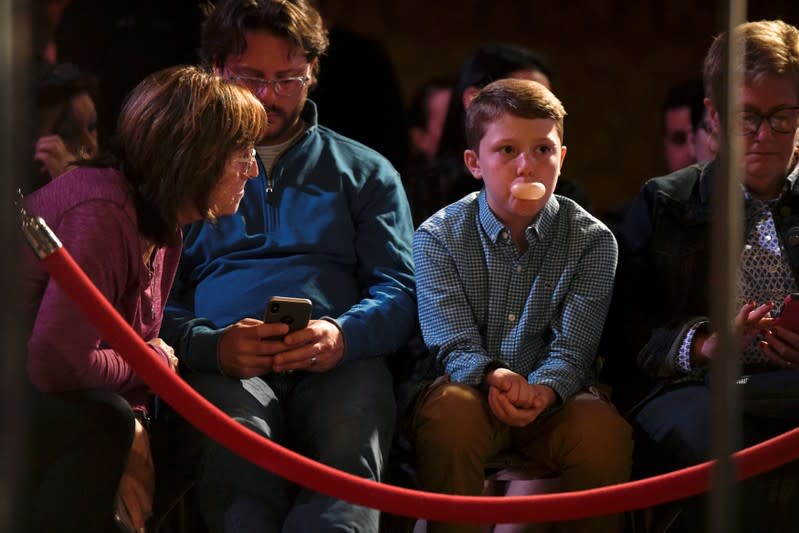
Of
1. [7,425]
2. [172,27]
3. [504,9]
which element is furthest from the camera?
[504,9]

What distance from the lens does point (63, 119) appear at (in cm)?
330

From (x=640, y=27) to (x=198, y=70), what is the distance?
4593mm

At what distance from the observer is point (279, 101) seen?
2941mm

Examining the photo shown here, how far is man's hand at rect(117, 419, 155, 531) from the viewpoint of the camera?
236 cm

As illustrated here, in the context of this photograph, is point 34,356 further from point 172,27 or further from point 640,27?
point 640,27

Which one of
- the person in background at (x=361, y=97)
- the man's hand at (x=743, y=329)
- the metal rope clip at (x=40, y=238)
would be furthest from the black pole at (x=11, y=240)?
the person in background at (x=361, y=97)

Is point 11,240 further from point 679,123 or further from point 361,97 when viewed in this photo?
point 679,123

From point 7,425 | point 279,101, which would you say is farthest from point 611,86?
point 7,425

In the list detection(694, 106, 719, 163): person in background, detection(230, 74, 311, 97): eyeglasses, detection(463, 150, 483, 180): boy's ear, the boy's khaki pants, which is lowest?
the boy's khaki pants

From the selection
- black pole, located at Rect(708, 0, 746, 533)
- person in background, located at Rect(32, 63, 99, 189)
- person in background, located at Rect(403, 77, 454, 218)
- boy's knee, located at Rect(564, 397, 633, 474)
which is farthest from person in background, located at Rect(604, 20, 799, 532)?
person in background, located at Rect(403, 77, 454, 218)

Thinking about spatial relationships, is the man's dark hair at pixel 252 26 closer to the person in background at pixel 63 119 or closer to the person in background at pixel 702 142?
the person in background at pixel 63 119

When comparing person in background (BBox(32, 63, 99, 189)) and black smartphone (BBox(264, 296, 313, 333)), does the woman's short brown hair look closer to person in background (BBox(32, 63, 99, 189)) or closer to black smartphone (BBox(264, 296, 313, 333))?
black smartphone (BBox(264, 296, 313, 333))

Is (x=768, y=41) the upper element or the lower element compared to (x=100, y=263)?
upper

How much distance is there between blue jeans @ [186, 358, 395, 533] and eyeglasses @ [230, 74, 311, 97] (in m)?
0.70
